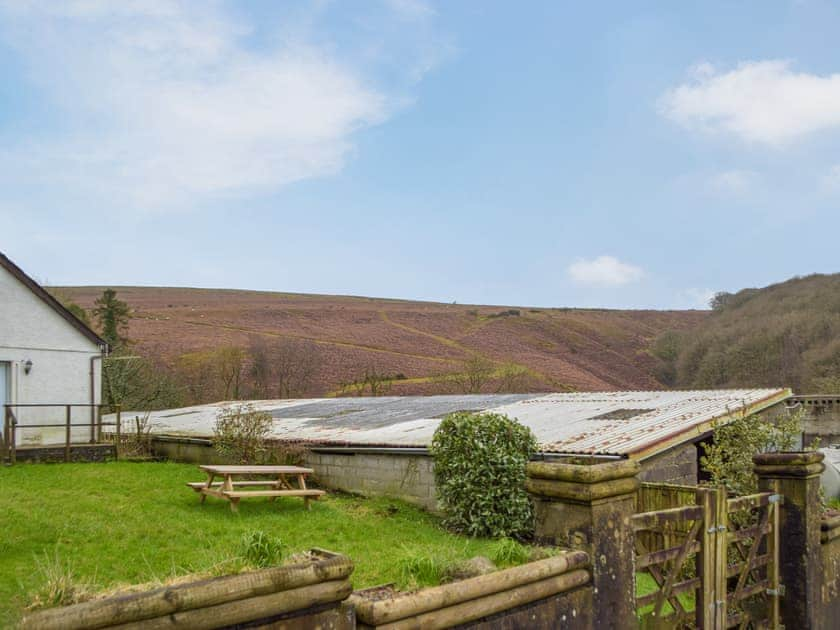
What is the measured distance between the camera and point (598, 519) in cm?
472

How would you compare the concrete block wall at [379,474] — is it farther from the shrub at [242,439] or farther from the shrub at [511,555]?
the shrub at [511,555]

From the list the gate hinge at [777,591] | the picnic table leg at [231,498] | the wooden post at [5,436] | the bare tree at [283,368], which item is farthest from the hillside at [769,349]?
the wooden post at [5,436]

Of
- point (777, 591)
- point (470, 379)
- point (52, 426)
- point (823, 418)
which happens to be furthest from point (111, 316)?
point (777, 591)

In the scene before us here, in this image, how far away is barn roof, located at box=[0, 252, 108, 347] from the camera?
1617cm

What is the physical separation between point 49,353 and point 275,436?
6045 millimetres

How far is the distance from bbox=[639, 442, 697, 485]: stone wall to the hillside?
29289mm

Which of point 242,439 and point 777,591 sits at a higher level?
point 242,439

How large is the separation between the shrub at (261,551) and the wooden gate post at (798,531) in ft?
17.9

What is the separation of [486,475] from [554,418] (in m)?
4.21

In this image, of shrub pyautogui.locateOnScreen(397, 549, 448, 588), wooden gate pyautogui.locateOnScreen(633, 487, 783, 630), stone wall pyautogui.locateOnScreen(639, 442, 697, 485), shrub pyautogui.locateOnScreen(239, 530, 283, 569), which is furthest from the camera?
stone wall pyautogui.locateOnScreen(639, 442, 697, 485)

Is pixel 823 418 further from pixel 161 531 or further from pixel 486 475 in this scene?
pixel 161 531

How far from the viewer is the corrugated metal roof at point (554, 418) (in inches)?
444

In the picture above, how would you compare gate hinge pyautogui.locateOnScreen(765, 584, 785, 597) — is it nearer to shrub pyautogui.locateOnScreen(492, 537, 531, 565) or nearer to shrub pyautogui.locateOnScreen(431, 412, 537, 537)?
shrub pyautogui.locateOnScreen(492, 537, 531, 565)

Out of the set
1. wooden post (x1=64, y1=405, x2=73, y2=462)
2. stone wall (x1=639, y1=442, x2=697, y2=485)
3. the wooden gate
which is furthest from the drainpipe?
the wooden gate
